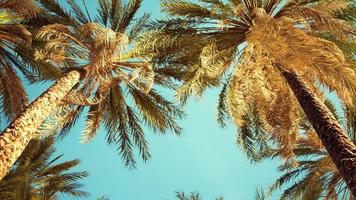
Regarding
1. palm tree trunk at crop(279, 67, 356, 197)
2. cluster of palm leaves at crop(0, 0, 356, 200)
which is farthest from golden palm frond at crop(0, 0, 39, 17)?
palm tree trunk at crop(279, 67, 356, 197)

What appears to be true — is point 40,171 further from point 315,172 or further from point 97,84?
point 315,172

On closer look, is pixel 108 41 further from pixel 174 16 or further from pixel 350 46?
pixel 350 46

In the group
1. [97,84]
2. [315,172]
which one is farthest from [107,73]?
[315,172]

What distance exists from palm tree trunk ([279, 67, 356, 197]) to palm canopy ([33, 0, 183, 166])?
3.09 m

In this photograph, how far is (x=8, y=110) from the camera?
464 inches

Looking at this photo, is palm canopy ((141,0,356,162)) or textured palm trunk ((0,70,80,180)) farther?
palm canopy ((141,0,356,162))

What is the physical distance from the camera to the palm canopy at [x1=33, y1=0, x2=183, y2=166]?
957 centimetres

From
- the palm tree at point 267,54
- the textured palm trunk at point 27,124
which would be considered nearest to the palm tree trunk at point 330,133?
the palm tree at point 267,54

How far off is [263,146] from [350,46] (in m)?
3.78

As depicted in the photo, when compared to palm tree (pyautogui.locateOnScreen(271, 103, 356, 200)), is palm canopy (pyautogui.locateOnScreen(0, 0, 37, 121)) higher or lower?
higher

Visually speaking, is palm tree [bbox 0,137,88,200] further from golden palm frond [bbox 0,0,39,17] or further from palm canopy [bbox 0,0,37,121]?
golden palm frond [bbox 0,0,39,17]

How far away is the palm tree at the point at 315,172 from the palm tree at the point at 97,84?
4010mm

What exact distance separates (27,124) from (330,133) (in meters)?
5.14

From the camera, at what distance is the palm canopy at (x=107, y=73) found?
9570mm
